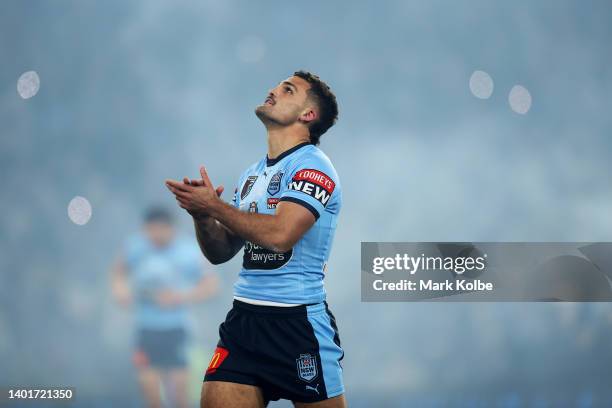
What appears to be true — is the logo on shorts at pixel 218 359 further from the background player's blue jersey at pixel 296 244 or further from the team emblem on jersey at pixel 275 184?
the team emblem on jersey at pixel 275 184

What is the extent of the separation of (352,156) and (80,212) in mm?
1865

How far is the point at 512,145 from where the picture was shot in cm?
496

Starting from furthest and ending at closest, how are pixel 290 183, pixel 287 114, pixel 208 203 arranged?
pixel 287 114, pixel 290 183, pixel 208 203

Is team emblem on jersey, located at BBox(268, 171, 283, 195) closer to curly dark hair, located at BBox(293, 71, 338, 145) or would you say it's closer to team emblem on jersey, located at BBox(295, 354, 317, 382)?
curly dark hair, located at BBox(293, 71, 338, 145)

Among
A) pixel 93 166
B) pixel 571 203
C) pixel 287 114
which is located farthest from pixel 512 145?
pixel 93 166

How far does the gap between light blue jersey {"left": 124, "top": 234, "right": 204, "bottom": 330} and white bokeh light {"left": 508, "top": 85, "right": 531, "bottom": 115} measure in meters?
2.35

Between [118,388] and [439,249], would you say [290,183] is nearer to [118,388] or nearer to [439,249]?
[439,249]

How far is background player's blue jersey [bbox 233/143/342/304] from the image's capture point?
8.71 ft

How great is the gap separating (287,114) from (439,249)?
7.66 feet

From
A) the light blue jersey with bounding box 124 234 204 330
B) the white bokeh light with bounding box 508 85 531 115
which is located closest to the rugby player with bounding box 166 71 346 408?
the light blue jersey with bounding box 124 234 204 330

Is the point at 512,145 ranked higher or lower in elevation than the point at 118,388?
higher

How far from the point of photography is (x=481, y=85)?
4.97 meters

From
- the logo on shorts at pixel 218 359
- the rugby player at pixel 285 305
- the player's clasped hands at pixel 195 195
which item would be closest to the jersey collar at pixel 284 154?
the rugby player at pixel 285 305

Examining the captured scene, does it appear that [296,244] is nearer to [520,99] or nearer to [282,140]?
[282,140]
